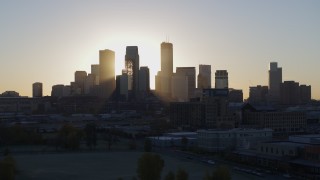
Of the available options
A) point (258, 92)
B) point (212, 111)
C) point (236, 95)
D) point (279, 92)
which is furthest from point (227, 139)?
point (258, 92)

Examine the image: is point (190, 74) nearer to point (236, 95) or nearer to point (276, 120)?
point (236, 95)

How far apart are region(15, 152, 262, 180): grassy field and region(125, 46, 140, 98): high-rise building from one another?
84.6 metres

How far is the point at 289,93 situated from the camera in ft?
347

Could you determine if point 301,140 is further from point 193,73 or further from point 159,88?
point 159,88

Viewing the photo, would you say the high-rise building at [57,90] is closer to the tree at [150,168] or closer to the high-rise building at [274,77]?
the high-rise building at [274,77]

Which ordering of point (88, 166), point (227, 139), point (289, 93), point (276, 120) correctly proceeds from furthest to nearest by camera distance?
point (289, 93)
point (276, 120)
point (227, 139)
point (88, 166)

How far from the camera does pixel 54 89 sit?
12975cm

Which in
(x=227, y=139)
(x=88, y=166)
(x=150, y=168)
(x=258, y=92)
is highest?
(x=258, y=92)

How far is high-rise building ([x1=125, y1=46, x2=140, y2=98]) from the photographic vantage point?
4562 inches

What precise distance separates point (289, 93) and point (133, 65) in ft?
111

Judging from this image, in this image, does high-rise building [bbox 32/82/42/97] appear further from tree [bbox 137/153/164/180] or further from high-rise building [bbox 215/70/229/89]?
tree [bbox 137/153/164/180]

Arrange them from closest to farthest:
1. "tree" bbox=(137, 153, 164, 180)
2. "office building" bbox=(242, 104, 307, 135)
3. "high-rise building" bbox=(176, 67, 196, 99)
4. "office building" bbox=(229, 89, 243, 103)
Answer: "tree" bbox=(137, 153, 164, 180) → "office building" bbox=(242, 104, 307, 135) → "office building" bbox=(229, 89, 243, 103) → "high-rise building" bbox=(176, 67, 196, 99)

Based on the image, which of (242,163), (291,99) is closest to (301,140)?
(242,163)

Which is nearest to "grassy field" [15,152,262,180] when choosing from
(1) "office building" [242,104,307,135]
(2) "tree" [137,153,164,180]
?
(2) "tree" [137,153,164,180]
